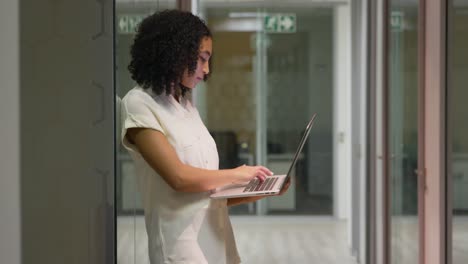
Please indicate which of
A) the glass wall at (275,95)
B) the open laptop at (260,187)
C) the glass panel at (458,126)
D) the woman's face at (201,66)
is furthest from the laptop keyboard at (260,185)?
the glass wall at (275,95)

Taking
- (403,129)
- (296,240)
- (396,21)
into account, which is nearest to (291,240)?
(296,240)

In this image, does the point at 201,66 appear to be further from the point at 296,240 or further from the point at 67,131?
the point at 296,240

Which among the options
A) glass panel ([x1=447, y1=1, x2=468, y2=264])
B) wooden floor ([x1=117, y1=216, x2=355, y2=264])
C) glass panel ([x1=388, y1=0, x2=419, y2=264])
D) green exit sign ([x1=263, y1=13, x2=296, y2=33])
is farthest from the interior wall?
green exit sign ([x1=263, y1=13, x2=296, y2=33])

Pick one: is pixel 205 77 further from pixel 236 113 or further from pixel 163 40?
pixel 236 113

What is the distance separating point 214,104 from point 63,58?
18.5 ft

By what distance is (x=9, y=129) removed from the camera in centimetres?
133

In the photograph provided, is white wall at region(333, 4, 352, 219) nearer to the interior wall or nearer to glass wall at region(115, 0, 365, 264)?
glass wall at region(115, 0, 365, 264)

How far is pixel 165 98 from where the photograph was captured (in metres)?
1.60

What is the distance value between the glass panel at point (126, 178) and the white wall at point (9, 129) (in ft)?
0.99

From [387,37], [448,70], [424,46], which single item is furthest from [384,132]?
[448,70]

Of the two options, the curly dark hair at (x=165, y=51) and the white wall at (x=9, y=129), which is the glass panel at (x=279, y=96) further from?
the white wall at (x=9, y=129)

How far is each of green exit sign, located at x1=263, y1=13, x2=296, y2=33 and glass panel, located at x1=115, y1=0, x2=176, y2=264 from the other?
5.16 m

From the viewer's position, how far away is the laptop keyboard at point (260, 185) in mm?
1619

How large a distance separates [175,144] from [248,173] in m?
0.20
